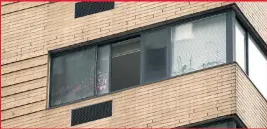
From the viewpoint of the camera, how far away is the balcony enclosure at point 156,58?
34812 millimetres

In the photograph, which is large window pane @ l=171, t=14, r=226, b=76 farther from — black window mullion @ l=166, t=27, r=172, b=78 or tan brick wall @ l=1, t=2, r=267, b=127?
tan brick wall @ l=1, t=2, r=267, b=127

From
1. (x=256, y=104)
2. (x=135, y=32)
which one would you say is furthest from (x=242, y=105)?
(x=135, y=32)

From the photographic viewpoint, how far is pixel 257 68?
35.6m

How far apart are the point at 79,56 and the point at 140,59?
5.57ft

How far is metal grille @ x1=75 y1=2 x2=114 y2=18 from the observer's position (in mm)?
36531

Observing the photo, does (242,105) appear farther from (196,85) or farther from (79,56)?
(79,56)

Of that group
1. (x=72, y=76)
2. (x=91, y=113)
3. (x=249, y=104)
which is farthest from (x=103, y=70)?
(x=249, y=104)

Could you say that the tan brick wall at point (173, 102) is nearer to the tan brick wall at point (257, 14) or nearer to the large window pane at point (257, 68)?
the large window pane at point (257, 68)

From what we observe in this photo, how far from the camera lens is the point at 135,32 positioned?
35.7m

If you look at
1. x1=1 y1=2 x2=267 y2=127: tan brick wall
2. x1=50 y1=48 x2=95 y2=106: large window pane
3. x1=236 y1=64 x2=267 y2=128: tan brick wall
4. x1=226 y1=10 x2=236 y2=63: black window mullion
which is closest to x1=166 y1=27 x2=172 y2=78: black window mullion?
x1=1 y1=2 x2=267 y2=127: tan brick wall

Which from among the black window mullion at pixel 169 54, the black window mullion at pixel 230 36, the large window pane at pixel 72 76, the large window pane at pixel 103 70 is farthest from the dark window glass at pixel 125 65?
the black window mullion at pixel 230 36

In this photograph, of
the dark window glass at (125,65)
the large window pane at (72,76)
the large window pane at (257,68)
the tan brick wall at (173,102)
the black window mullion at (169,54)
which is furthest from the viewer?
the large window pane at (72,76)

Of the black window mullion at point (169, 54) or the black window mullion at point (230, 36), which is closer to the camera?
the black window mullion at point (230, 36)

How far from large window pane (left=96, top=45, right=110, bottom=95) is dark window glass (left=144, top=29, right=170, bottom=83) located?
3.41 ft
